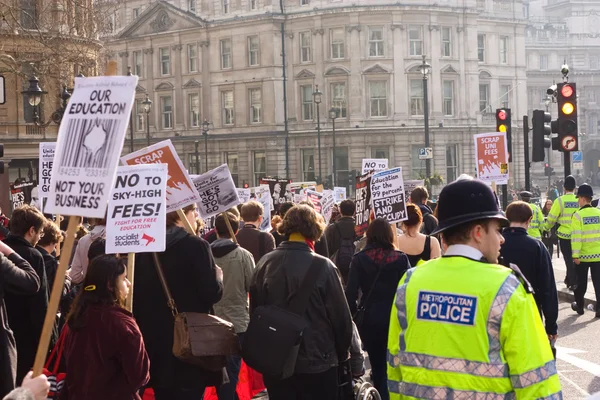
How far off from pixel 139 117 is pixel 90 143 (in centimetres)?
7130

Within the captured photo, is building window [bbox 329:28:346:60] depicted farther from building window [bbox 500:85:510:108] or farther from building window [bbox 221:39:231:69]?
building window [bbox 500:85:510:108]

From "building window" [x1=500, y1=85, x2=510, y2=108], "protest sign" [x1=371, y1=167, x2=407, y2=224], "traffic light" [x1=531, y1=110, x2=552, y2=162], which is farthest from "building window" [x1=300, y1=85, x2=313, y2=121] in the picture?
"protest sign" [x1=371, y1=167, x2=407, y2=224]

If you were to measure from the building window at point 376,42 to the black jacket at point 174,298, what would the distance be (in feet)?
201

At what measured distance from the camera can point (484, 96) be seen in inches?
2815

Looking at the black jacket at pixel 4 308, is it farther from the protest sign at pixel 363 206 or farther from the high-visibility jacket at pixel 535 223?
the high-visibility jacket at pixel 535 223

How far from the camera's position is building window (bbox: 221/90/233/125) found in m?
70.9

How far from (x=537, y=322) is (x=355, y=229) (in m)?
8.55

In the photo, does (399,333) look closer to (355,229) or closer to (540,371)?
(540,371)

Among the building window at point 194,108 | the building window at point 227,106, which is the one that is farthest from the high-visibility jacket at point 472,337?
the building window at point 194,108

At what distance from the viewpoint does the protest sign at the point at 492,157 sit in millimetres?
17812

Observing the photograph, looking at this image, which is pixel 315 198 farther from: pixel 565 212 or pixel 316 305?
pixel 316 305

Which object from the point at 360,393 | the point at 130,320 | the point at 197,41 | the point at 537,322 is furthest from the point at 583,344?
the point at 197,41

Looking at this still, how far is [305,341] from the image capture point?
668cm

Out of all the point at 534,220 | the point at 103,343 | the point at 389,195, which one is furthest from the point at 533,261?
the point at 534,220
